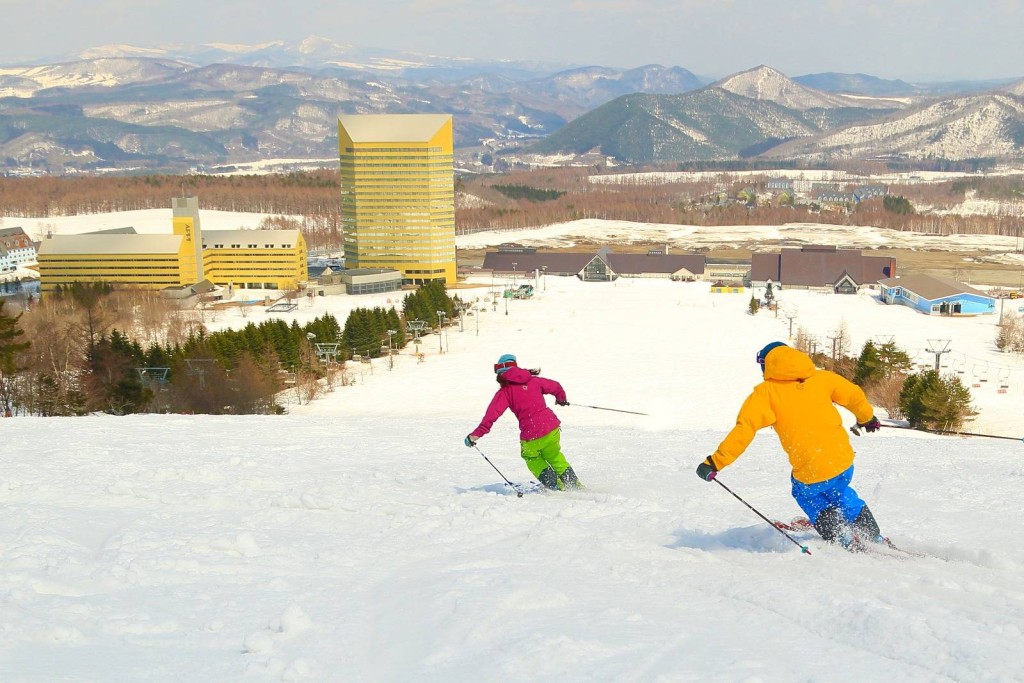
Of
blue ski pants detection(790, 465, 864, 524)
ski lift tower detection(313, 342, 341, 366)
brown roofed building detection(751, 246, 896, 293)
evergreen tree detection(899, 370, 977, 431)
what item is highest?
blue ski pants detection(790, 465, 864, 524)

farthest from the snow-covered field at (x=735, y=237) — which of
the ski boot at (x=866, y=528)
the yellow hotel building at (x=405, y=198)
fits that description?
the ski boot at (x=866, y=528)

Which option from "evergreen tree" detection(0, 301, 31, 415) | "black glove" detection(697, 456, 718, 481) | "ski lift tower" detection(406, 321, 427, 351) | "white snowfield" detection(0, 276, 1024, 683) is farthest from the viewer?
"ski lift tower" detection(406, 321, 427, 351)

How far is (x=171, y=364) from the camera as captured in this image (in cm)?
2417

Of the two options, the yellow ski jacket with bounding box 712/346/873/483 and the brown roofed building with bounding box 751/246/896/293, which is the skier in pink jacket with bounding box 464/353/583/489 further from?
the brown roofed building with bounding box 751/246/896/293

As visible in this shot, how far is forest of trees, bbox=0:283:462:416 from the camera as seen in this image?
19.6 m

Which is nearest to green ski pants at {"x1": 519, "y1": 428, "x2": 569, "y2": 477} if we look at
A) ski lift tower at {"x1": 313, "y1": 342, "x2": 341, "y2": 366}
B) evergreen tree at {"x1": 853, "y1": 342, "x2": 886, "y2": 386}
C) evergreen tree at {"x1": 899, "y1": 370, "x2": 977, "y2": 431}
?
evergreen tree at {"x1": 899, "y1": 370, "x2": 977, "y2": 431}

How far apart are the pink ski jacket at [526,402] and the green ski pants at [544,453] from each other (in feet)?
0.19

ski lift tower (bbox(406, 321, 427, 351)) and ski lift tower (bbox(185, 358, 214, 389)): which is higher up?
ski lift tower (bbox(185, 358, 214, 389))

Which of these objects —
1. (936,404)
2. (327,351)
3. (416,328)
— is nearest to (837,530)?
(936,404)

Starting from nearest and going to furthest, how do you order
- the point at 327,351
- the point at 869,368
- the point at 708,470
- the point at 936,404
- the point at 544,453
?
1. the point at 708,470
2. the point at 544,453
3. the point at 936,404
4. the point at 869,368
5. the point at 327,351

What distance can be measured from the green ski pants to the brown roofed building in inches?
2021

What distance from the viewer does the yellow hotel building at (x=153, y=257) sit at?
53750 mm

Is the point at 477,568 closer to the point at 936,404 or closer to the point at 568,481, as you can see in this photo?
the point at 568,481

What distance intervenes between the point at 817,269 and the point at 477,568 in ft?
180
